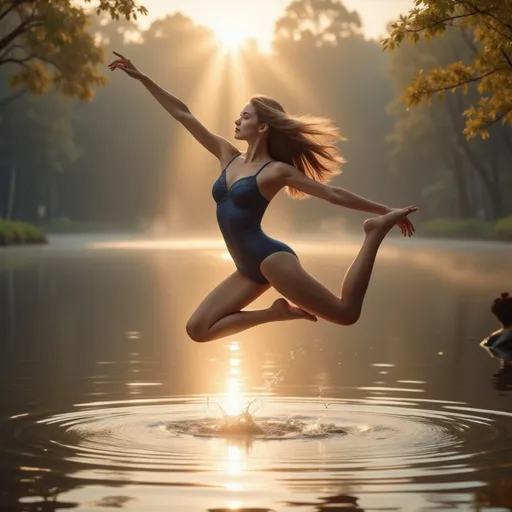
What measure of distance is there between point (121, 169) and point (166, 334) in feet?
296

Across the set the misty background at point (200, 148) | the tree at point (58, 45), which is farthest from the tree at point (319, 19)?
the tree at point (58, 45)

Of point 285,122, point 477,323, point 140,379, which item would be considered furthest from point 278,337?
point 285,122

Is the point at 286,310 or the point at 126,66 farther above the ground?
the point at 126,66

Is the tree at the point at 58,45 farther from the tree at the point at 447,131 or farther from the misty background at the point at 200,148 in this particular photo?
the misty background at the point at 200,148

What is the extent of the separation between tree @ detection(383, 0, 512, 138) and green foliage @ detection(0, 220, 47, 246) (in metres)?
35.8

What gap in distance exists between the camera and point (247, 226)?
10.7 m

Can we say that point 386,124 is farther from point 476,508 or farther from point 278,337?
point 476,508

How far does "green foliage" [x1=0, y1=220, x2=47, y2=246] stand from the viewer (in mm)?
59378

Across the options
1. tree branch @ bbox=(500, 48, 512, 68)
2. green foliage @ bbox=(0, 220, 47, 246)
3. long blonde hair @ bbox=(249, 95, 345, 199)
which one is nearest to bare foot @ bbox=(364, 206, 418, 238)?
long blonde hair @ bbox=(249, 95, 345, 199)

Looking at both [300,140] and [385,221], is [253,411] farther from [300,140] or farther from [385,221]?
[300,140]

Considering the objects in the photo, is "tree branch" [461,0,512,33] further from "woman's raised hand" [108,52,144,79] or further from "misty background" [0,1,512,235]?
"misty background" [0,1,512,235]

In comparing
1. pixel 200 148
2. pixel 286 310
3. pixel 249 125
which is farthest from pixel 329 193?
pixel 200 148

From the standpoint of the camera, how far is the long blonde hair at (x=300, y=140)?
35.3 feet

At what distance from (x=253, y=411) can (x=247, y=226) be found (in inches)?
74.1
